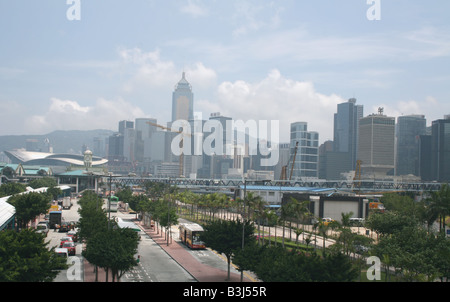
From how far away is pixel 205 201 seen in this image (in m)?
90.8

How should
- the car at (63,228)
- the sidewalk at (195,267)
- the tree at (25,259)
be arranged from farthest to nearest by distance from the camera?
the car at (63,228) → the sidewalk at (195,267) → the tree at (25,259)

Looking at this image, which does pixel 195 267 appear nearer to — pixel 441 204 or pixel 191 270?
pixel 191 270

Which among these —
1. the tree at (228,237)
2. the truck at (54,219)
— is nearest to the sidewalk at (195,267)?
the tree at (228,237)

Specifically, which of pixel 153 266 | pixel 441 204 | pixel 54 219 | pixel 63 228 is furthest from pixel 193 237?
pixel 441 204

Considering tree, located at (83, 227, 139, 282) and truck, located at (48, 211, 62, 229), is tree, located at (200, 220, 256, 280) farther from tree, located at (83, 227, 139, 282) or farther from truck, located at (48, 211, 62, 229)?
truck, located at (48, 211, 62, 229)

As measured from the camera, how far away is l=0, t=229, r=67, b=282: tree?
86.8 feet

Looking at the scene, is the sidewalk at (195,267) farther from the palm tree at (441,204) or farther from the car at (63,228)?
the palm tree at (441,204)

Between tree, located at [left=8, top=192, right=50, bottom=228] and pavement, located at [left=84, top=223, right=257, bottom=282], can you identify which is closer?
pavement, located at [left=84, top=223, right=257, bottom=282]

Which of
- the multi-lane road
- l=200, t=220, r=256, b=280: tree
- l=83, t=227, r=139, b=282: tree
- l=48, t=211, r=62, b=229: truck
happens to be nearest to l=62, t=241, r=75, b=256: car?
the multi-lane road

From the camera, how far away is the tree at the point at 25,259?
26469 millimetres

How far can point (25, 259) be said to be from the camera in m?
27.4
